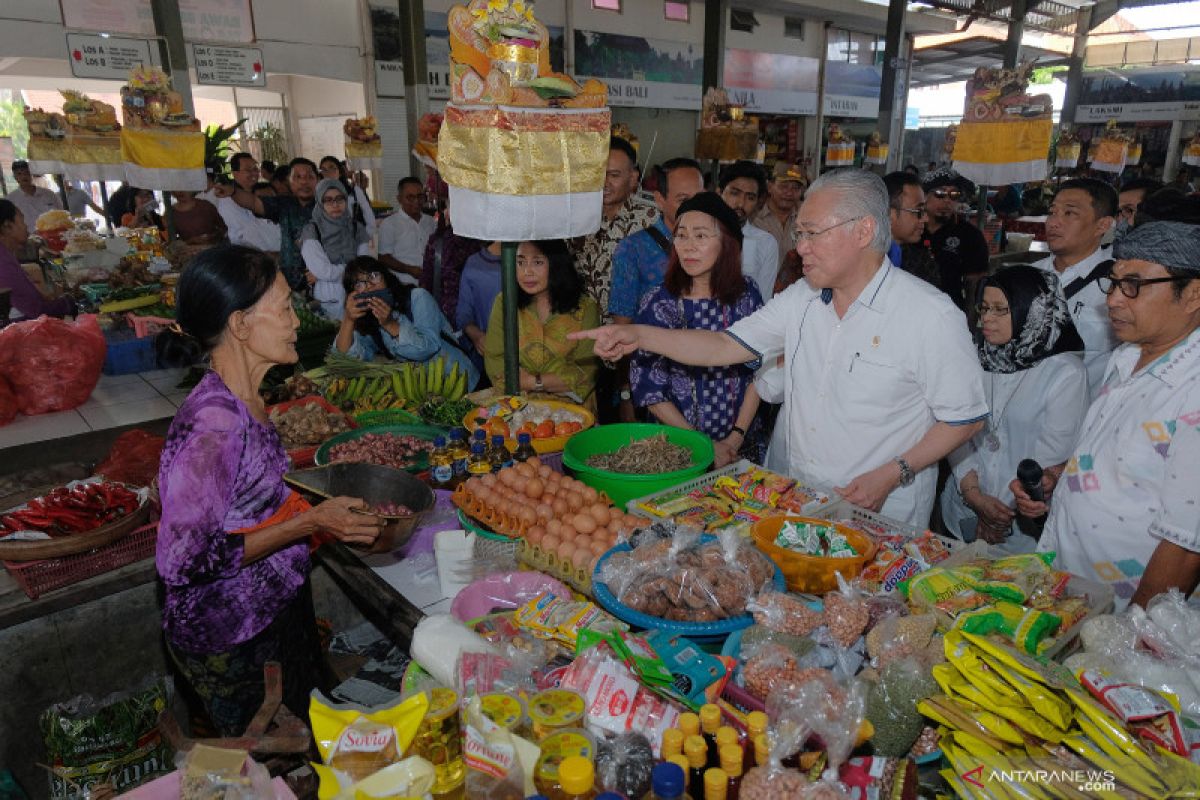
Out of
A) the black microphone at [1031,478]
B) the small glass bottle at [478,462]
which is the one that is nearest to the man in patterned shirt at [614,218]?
the small glass bottle at [478,462]

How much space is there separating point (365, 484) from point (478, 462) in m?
0.42

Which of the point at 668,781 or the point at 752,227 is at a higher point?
the point at 752,227

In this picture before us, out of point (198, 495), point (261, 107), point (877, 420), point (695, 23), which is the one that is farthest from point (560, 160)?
point (695, 23)

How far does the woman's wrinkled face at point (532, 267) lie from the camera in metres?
3.73

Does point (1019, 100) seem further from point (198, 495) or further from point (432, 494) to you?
point (198, 495)

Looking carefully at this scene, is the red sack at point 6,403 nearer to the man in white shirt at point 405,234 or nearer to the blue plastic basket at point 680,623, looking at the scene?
the man in white shirt at point 405,234

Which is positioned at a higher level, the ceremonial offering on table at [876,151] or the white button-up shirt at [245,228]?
the ceremonial offering on table at [876,151]

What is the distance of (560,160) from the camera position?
2.54m

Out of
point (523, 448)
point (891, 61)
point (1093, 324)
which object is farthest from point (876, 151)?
point (523, 448)

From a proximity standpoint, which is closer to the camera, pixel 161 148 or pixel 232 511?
pixel 232 511

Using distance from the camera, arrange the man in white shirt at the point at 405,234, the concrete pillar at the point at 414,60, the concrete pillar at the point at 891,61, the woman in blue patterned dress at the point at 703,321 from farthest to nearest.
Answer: the concrete pillar at the point at 891,61 → the concrete pillar at the point at 414,60 → the man in white shirt at the point at 405,234 → the woman in blue patterned dress at the point at 703,321

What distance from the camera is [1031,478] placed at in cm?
238

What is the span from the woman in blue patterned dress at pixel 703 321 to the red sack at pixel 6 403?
467 cm

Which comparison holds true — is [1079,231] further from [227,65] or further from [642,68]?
[642,68]
